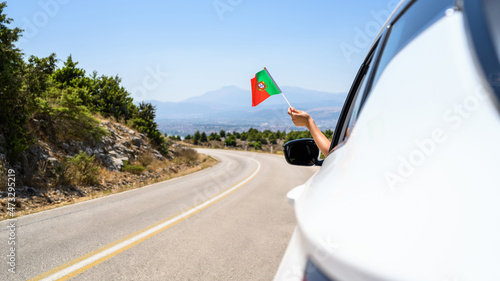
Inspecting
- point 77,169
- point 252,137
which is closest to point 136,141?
point 77,169

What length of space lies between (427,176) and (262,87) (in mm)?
2906

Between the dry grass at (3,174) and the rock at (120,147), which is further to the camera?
the rock at (120,147)

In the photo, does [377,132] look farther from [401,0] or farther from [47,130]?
[47,130]

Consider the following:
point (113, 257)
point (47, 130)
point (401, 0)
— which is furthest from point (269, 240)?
point (47, 130)

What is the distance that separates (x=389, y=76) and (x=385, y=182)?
1.17 ft

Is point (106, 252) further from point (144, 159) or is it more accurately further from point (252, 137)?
point (252, 137)

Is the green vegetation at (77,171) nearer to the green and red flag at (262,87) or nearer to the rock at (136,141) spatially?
the rock at (136,141)

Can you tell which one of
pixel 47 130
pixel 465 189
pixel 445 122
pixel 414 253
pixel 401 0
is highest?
pixel 401 0

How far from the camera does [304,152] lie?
2.64 m

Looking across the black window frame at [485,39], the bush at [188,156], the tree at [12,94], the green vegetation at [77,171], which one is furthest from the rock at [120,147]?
the black window frame at [485,39]

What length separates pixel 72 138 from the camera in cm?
1291

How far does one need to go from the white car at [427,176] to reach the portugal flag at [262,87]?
2481 millimetres

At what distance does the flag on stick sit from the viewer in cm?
336

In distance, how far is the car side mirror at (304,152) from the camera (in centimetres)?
261
